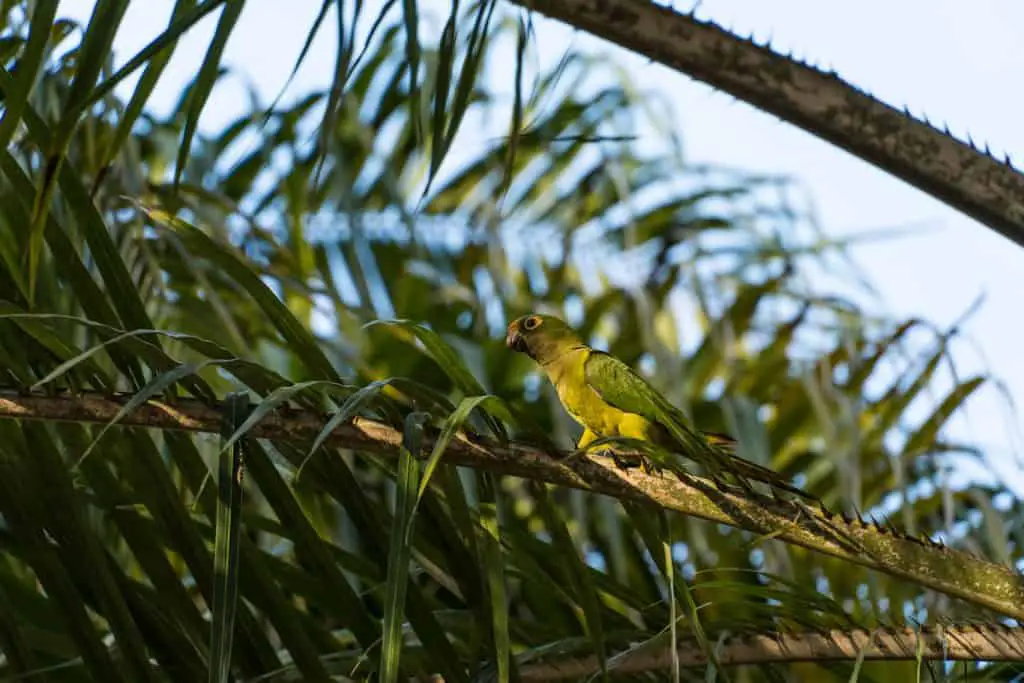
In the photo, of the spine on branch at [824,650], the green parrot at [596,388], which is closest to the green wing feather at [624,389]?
the green parrot at [596,388]

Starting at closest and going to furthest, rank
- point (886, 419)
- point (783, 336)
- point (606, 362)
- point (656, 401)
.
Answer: point (656, 401) → point (606, 362) → point (886, 419) → point (783, 336)

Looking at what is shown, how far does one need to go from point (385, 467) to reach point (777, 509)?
1.36 feet

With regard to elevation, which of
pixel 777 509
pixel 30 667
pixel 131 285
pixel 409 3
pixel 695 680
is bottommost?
pixel 695 680

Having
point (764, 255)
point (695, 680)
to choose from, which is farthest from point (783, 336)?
point (695, 680)

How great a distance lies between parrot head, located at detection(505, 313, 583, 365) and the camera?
2645 millimetres

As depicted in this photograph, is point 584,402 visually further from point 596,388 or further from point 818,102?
point 818,102

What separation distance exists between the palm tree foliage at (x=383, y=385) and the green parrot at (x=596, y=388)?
0.13 metres

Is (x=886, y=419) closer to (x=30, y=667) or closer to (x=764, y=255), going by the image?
(x=764, y=255)

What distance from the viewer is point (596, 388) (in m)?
2.44

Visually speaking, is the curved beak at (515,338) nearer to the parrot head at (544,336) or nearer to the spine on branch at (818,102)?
the parrot head at (544,336)

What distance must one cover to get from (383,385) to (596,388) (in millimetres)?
1140

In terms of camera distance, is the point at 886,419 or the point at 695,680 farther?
the point at 886,419

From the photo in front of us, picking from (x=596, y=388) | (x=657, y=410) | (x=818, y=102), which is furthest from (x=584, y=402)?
(x=818, y=102)

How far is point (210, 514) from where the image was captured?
5.91 ft
